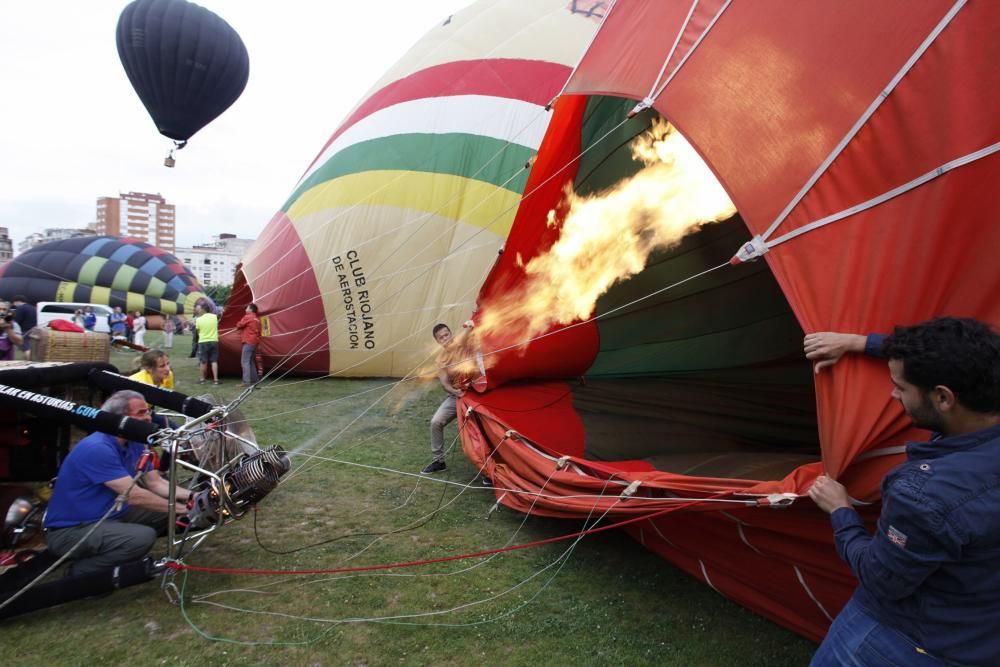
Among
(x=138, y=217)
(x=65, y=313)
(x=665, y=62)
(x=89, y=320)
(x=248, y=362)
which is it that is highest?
(x=138, y=217)

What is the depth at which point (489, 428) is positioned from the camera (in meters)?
4.28

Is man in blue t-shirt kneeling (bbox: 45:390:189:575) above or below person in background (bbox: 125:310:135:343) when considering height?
below

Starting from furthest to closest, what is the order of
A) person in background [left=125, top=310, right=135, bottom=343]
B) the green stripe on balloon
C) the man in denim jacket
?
person in background [left=125, top=310, right=135, bottom=343] → the green stripe on balloon → the man in denim jacket

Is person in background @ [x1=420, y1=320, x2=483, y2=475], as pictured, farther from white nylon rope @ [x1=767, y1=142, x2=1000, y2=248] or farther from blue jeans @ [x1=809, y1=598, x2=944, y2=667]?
blue jeans @ [x1=809, y1=598, x2=944, y2=667]

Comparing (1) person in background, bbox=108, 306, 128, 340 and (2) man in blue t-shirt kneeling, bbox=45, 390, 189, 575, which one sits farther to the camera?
(1) person in background, bbox=108, 306, 128, 340

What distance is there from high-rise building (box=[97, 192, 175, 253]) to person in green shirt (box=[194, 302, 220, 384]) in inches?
3860

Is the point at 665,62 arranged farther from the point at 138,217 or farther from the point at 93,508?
the point at 138,217

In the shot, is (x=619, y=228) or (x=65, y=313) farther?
(x=65, y=313)

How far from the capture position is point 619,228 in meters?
4.55

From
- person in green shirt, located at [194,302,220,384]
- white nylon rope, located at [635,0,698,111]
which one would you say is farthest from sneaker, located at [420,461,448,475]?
person in green shirt, located at [194,302,220,384]

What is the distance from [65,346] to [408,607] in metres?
5.05

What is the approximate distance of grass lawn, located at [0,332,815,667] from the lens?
8.71 ft

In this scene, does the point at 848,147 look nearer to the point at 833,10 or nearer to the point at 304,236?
the point at 833,10

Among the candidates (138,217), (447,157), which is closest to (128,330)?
(447,157)
